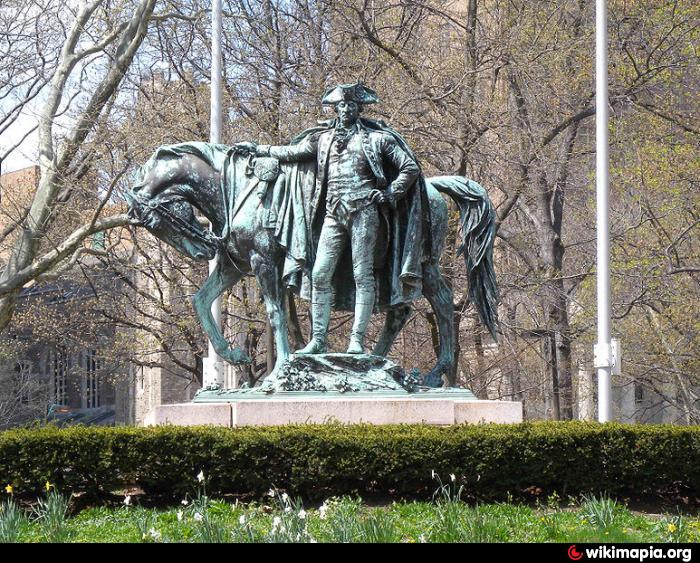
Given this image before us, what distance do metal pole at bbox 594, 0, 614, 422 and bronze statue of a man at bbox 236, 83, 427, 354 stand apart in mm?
3305

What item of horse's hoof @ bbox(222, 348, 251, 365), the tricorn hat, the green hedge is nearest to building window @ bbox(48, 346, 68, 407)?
horse's hoof @ bbox(222, 348, 251, 365)

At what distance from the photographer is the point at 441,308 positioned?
11625mm

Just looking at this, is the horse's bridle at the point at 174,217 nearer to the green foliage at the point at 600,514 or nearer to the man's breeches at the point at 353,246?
the man's breeches at the point at 353,246

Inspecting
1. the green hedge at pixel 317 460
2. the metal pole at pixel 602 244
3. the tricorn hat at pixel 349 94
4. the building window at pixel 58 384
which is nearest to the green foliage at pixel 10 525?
the green hedge at pixel 317 460

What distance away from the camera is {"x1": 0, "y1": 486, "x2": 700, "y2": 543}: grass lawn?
22.6ft

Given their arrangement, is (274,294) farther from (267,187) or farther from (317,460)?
(317,460)

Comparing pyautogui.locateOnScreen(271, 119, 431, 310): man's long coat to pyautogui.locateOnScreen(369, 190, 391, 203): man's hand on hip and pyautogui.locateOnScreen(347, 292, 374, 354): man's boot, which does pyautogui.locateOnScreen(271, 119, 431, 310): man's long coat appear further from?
pyautogui.locateOnScreen(347, 292, 374, 354): man's boot

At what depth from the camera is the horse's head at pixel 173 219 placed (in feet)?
36.9

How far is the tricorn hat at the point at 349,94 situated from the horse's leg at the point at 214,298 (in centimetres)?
213

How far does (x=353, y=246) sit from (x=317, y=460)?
2865mm

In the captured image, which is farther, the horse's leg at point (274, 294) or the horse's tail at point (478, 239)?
the horse's tail at point (478, 239)
